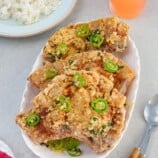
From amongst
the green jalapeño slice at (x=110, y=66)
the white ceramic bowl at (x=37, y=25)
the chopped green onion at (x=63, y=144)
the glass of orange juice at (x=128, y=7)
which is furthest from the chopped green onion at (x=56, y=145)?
the glass of orange juice at (x=128, y=7)

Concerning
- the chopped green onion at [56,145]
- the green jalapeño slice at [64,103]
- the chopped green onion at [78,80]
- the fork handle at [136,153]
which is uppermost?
the chopped green onion at [78,80]

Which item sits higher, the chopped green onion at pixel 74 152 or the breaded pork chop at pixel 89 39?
the breaded pork chop at pixel 89 39

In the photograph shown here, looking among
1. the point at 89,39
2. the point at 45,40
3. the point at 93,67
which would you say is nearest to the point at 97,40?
the point at 89,39

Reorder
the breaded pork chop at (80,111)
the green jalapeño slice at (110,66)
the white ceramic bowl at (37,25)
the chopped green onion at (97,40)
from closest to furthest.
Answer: the breaded pork chop at (80,111) → the green jalapeño slice at (110,66) → the chopped green onion at (97,40) → the white ceramic bowl at (37,25)

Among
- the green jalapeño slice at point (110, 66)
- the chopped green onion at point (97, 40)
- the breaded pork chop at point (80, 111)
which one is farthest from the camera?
the chopped green onion at point (97, 40)

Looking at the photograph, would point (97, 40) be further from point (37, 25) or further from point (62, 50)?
point (37, 25)

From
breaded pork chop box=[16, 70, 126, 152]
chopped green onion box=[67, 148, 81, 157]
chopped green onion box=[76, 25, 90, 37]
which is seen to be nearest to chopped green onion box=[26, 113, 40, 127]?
breaded pork chop box=[16, 70, 126, 152]

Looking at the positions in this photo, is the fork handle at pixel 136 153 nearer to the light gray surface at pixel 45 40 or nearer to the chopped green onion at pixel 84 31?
the light gray surface at pixel 45 40
